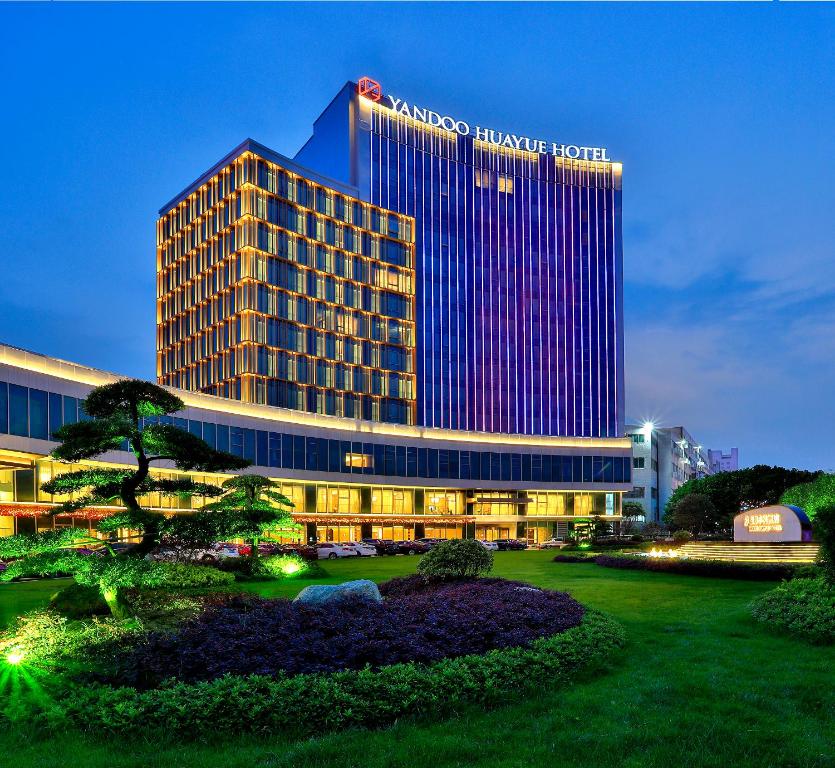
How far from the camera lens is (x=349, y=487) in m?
81.6

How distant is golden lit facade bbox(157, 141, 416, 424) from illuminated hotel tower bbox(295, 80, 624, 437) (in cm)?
481

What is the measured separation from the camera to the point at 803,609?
51.6ft

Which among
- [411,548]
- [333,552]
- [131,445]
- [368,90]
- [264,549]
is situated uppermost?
[368,90]

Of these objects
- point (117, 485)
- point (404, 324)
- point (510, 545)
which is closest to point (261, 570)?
point (117, 485)

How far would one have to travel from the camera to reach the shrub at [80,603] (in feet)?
48.3

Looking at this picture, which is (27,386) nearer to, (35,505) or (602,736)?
(35,505)

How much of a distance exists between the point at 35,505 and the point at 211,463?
4120 cm

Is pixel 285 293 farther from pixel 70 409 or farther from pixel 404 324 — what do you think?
pixel 70 409

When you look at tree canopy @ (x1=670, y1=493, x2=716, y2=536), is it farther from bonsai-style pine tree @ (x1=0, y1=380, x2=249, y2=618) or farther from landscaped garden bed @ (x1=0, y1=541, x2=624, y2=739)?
bonsai-style pine tree @ (x1=0, y1=380, x2=249, y2=618)

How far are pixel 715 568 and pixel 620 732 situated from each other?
2458 cm

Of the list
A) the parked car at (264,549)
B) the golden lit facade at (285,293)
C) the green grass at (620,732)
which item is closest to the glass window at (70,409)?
the parked car at (264,549)

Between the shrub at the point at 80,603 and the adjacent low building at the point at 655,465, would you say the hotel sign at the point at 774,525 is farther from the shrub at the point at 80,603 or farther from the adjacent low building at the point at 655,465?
the adjacent low building at the point at 655,465

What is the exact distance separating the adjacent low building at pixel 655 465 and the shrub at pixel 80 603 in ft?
380

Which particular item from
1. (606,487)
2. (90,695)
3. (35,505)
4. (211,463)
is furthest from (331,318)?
(90,695)
